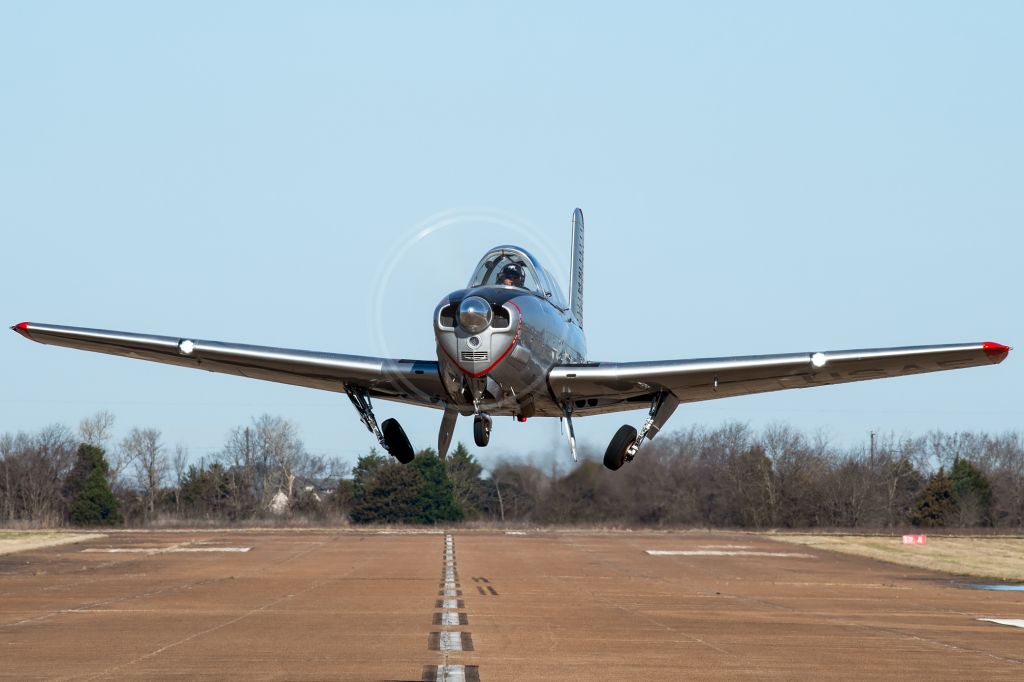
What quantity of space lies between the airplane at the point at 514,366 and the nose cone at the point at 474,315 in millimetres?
14

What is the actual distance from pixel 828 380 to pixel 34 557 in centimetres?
4790

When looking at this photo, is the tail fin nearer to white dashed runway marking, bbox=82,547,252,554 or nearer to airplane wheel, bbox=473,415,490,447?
airplane wheel, bbox=473,415,490,447

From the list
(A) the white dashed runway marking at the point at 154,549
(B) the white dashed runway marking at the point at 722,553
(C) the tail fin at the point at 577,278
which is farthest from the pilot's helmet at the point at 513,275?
(A) the white dashed runway marking at the point at 154,549

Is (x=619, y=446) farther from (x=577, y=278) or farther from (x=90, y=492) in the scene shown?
(x=90, y=492)

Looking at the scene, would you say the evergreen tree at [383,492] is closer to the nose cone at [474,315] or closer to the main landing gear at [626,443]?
the main landing gear at [626,443]

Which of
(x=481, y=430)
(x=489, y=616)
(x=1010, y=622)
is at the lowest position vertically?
(x=1010, y=622)

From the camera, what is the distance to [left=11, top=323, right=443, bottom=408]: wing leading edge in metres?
19.6

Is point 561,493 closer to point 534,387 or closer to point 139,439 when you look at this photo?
point 534,387

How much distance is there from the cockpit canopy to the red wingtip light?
688 centimetres

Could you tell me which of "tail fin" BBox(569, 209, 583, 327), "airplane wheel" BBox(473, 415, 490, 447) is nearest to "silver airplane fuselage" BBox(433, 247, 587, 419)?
"airplane wheel" BBox(473, 415, 490, 447)

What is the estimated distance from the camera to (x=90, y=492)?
3615 inches

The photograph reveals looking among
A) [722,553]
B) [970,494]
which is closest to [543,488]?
[722,553]

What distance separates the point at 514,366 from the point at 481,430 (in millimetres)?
1047

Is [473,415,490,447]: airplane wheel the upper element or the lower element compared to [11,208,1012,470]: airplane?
lower
